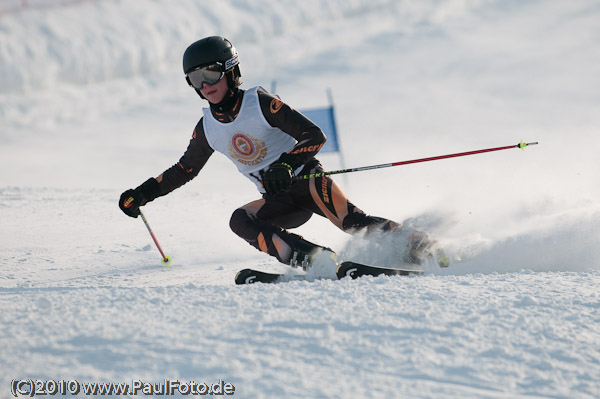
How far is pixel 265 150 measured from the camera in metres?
3.70

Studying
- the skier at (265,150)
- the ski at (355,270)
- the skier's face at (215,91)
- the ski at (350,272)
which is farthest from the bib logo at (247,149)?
the ski at (355,270)

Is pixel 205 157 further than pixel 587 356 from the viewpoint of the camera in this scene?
Yes

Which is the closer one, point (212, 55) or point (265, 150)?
point (212, 55)

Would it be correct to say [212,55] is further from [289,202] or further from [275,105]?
[289,202]

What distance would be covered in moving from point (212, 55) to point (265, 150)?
0.68 metres

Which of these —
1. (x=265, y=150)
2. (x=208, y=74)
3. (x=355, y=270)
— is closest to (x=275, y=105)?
(x=265, y=150)

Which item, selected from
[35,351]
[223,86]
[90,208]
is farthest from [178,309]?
[90,208]

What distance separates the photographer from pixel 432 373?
171 centimetres

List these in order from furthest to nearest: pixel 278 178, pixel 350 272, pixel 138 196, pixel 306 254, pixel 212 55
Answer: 1. pixel 138 196
2. pixel 212 55
3. pixel 306 254
4. pixel 278 178
5. pixel 350 272

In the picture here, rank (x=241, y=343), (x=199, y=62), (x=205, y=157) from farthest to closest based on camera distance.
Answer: (x=205, y=157), (x=199, y=62), (x=241, y=343)

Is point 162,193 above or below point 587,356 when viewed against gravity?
above

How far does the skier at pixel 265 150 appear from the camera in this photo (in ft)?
11.3

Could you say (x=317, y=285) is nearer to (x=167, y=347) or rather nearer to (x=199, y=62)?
(x=167, y=347)

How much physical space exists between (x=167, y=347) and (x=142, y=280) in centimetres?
265
